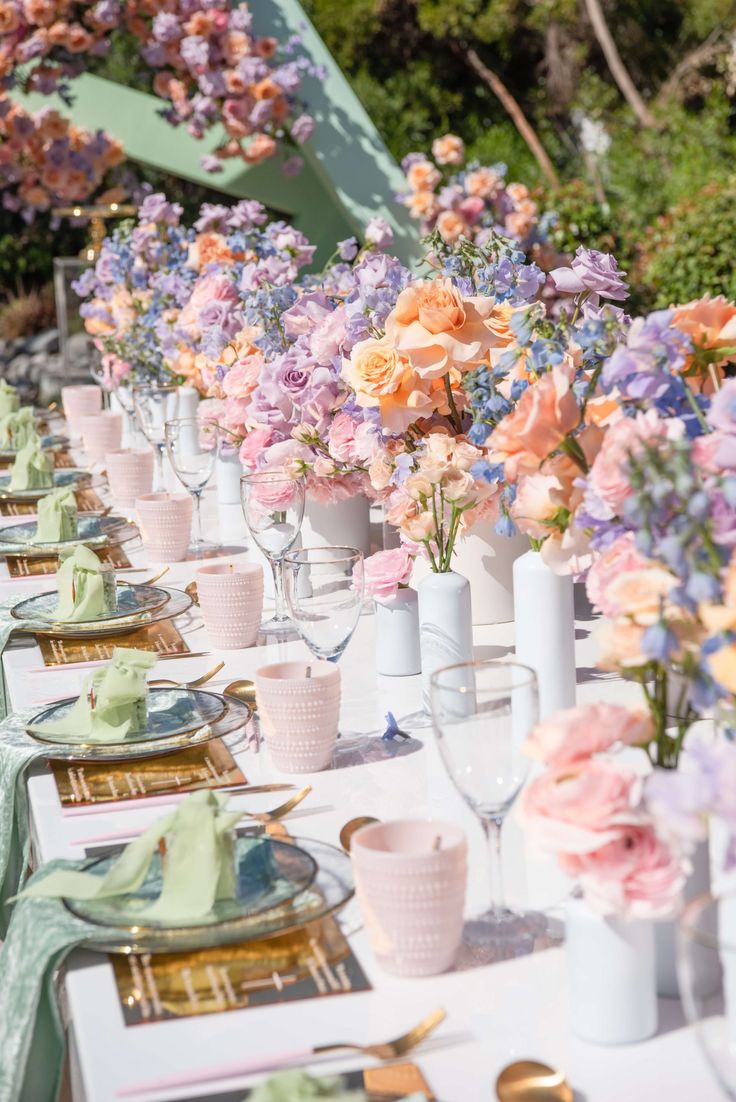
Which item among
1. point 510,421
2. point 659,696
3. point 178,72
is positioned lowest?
point 659,696

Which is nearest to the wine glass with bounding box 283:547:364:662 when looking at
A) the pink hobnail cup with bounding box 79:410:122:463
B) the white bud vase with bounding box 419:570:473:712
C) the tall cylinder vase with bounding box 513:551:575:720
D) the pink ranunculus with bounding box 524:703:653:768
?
the white bud vase with bounding box 419:570:473:712

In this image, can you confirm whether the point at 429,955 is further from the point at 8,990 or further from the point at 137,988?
the point at 8,990

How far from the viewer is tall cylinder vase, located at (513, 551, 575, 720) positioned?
1598 mm

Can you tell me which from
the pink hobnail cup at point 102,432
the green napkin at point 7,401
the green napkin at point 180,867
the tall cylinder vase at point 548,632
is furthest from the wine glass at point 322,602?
the green napkin at point 7,401

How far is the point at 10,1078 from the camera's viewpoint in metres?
1.15

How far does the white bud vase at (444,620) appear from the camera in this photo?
5.50 feet

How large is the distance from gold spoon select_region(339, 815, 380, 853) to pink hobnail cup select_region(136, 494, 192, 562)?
3.97ft

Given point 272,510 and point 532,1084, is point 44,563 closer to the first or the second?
point 272,510

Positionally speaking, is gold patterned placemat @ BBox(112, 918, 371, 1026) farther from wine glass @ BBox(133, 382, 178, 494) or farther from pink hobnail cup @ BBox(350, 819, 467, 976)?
wine glass @ BBox(133, 382, 178, 494)

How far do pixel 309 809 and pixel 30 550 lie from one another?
1.29m

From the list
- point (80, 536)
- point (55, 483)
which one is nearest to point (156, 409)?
point (55, 483)

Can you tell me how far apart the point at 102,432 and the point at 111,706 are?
7.05 feet

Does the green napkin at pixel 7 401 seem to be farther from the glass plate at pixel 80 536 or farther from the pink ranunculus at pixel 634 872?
the pink ranunculus at pixel 634 872

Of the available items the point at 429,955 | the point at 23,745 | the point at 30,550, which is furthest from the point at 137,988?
the point at 30,550
